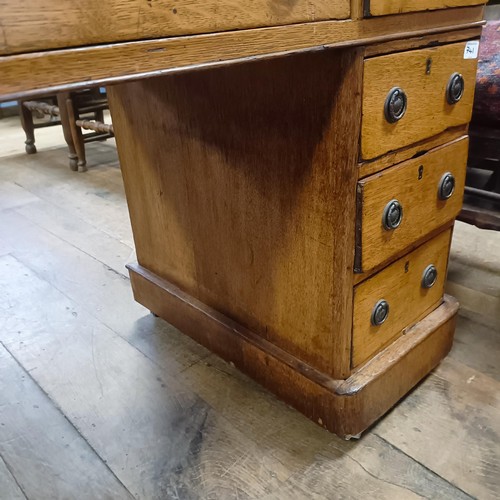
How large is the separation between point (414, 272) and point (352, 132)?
0.34 m

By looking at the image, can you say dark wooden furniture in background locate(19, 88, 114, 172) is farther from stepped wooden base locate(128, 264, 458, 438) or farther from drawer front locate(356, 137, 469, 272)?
drawer front locate(356, 137, 469, 272)

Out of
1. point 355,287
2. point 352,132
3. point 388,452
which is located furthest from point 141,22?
point 388,452

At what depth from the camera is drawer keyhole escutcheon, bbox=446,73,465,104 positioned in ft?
2.62

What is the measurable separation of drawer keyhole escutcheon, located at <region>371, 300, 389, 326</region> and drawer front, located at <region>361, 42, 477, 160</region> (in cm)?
26

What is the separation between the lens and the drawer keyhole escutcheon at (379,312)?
0.85 metres

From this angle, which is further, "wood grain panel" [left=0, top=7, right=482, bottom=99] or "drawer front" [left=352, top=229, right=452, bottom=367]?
"drawer front" [left=352, top=229, right=452, bottom=367]

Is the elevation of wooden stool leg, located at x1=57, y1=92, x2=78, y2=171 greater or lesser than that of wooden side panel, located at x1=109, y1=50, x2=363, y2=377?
lesser

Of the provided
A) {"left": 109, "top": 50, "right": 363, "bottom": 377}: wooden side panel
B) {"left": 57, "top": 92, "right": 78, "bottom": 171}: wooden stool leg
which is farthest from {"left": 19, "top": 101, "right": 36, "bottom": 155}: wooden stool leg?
{"left": 109, "top": 50, "right": 363, "bottom": 377}: wooden side panel

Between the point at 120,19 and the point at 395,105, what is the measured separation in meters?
0.43

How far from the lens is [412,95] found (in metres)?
0.74

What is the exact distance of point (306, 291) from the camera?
2.81 ft

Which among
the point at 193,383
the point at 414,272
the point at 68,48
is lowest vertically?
the point at 193,383

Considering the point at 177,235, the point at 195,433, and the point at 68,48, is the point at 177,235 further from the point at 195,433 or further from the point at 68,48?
the point at 68,48

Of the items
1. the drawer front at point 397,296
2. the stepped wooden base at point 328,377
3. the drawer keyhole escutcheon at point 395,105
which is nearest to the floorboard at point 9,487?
the stepped wooden base at point 328,377
